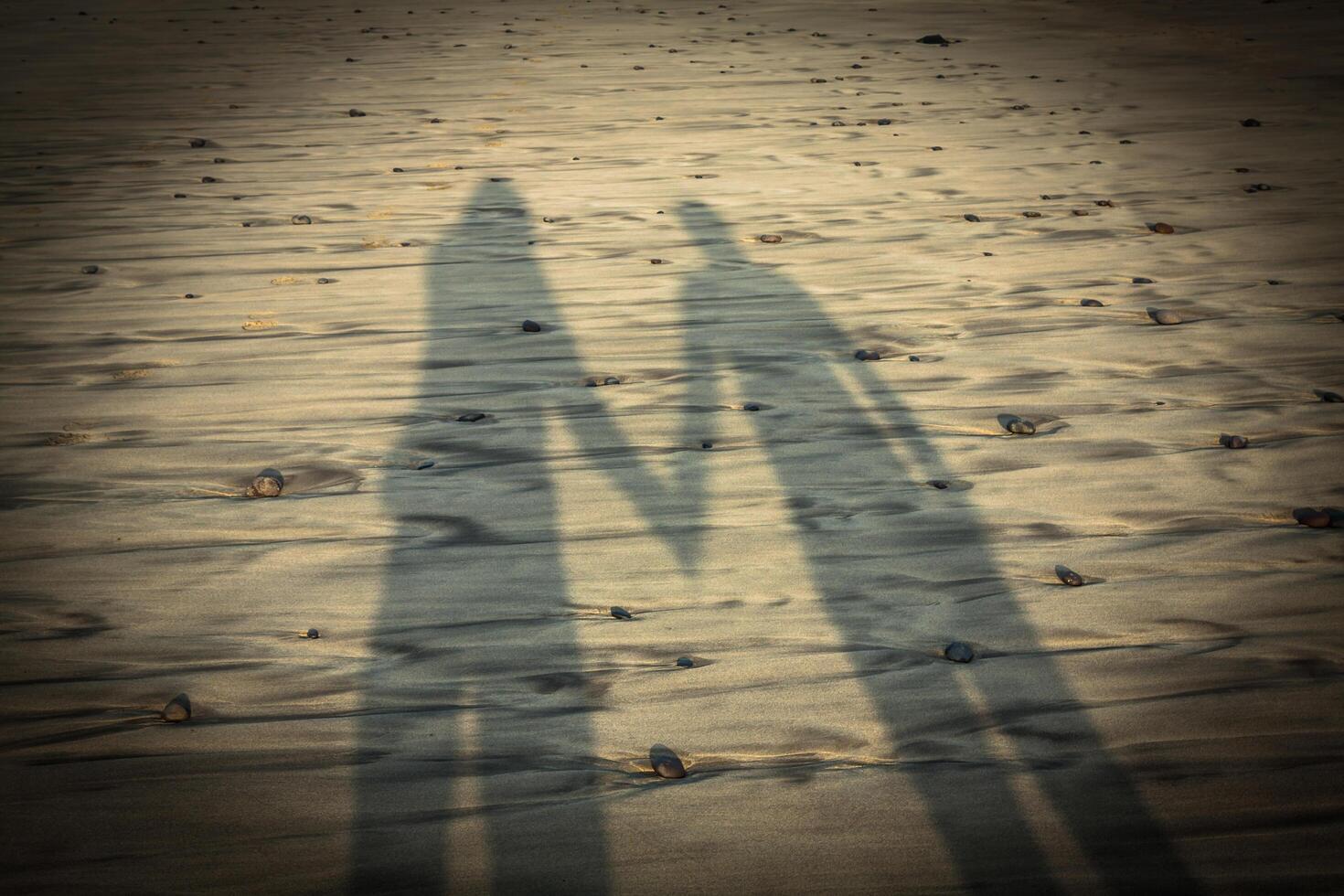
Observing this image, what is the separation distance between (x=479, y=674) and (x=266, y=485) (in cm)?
96

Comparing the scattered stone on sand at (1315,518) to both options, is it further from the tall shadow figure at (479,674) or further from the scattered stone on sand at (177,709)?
the scattered stone on sand at (177,709)

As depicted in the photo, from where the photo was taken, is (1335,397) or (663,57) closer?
(1335,397)

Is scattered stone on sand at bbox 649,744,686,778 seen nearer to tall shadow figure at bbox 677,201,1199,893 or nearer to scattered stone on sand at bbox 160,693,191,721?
tall shadow figure at bbox 677,201,1199,893

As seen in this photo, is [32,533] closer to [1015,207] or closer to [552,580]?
[552,580]

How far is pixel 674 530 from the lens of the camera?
233cm

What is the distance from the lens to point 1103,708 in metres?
1.79

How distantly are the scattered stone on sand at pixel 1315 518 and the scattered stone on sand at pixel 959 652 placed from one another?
0.99 metres

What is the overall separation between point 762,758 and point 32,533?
1773 millimetres

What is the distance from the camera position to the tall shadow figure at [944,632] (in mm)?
1552

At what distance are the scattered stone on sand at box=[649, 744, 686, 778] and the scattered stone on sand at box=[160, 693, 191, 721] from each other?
0.83 metres

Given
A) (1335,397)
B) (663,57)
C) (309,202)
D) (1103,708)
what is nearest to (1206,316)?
(1335,397)

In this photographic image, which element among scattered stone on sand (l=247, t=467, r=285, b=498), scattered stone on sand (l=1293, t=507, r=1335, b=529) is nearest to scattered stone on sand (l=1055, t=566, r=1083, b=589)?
scattered stone on sand (l=1293, t=507, r=1335, b=529)

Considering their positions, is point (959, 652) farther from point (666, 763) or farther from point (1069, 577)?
point (666, 763)

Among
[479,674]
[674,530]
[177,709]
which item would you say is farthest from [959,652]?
[177,709]
